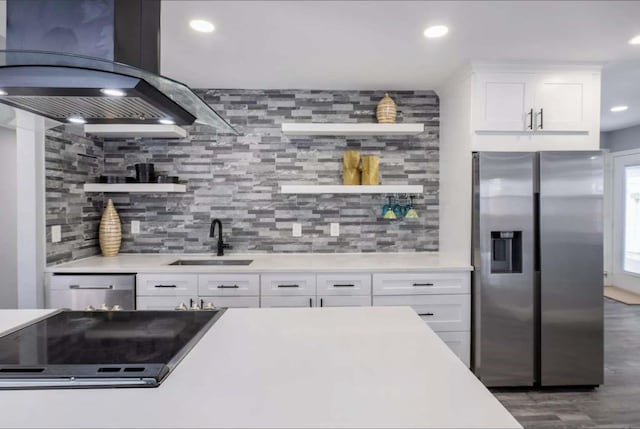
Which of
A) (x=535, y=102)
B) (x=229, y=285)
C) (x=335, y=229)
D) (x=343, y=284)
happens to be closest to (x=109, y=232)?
(x=229, y=285)

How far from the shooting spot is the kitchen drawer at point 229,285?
2689mm

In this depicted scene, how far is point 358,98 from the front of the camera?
3330mm

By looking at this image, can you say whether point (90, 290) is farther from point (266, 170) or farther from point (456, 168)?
point (456, 168)

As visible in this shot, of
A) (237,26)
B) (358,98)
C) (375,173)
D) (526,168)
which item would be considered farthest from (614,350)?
(237,26)

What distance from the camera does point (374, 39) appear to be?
2.34 metres

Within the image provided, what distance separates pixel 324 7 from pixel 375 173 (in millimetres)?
1475

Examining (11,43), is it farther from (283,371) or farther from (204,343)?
(283,371)

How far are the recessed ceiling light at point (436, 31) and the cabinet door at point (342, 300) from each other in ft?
5.77

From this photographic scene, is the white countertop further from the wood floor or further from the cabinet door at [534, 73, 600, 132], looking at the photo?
the cabinet door at [534, 73, 600, 132]

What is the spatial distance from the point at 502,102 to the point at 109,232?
328cm

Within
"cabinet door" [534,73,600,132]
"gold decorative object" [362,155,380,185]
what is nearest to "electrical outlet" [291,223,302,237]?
"gold decorative object" [362,155,380,185]

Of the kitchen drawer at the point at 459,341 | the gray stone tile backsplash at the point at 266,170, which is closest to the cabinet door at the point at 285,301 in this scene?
the gray stone tile backsplash at the point at 266,170

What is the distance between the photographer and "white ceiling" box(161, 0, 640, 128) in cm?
198

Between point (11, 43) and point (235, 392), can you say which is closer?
point (235, 392)
